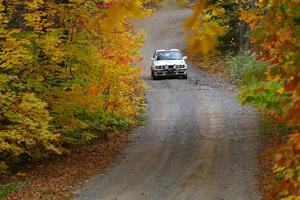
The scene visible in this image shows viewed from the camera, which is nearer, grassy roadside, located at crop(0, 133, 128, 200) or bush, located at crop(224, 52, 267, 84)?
grassy roadside, located at crop(0, 133, 128, 200)

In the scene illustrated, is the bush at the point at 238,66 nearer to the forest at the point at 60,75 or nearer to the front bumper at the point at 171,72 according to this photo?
the front bumper at the point at 171,72

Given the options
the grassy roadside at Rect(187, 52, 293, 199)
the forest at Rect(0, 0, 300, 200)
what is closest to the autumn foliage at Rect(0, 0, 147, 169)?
the forest at Rect(0, 0, 300, 200)

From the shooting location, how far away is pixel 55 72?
15.4 m

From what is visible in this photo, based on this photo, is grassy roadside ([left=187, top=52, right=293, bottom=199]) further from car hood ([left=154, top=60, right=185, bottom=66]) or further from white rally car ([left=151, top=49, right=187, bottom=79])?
car hood ([left=154, top=60, right=185, bottom=66])

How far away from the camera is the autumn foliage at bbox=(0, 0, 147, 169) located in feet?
42.5

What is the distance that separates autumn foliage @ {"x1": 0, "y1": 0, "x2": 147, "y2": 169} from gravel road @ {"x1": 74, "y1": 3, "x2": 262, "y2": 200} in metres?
1.64

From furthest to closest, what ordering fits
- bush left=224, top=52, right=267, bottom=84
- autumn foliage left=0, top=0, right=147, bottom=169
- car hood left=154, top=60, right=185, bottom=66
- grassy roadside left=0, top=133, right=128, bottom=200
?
car hood left=154, top=60, right=185, bottom=66
bush left=224, top=52, right=267, bottom=84
grassy roadside left=0, top=133, right=128, bottom=200
autumn foliage left=0, top=0, right=147, bottom=169

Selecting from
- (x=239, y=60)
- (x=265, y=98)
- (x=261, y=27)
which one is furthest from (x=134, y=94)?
(x=261, y=27)

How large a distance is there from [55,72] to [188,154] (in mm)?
4623

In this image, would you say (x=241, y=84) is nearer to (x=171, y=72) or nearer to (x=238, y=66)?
(x=238, y=66)

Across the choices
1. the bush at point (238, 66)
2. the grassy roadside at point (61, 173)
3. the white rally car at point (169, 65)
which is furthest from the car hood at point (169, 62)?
the grassy roadside at point (61, 173)

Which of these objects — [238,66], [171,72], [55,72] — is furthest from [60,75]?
[238,66]

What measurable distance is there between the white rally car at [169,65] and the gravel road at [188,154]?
3.08m

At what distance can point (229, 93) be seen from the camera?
88.3ft
